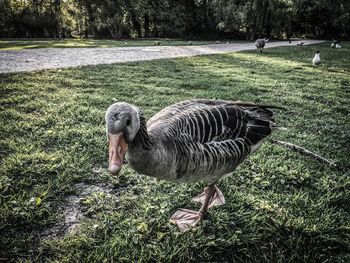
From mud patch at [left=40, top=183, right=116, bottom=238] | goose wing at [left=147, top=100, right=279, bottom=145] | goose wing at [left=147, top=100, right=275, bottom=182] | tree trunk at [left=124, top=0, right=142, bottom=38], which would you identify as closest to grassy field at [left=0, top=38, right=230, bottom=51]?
tree trunk at [left=124, top=0, right=142, bottom=38]

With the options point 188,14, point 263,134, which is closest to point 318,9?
point 188,14

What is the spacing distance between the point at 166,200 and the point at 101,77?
7.08 metres

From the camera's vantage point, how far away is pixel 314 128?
5.82m

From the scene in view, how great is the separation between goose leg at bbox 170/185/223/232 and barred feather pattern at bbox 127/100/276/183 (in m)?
0.26

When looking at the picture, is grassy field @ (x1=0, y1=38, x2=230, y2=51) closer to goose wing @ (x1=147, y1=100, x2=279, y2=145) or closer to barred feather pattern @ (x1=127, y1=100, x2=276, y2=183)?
goose wing @ (x1=147, y1=100, x2=279, y2=145)

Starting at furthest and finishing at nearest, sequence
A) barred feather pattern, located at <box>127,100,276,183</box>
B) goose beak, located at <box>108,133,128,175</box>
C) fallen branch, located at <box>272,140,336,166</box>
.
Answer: fallen branch, located at <box>272,140,336,166</box> < barred feather pattern, located at <box>127,100,276,183</box> < goose beak, located at <box>108,133,128,175</box>

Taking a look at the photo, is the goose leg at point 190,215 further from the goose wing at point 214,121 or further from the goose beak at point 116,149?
the goose beak at point 116,149

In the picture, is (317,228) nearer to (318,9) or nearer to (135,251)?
(135,251)

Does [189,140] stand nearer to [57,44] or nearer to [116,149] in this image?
[116,149]

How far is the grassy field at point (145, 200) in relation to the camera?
2871 mm

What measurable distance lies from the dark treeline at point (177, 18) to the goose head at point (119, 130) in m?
34.0

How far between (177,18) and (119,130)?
146 feet

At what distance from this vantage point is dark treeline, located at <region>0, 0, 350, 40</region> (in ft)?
115

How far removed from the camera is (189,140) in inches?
107
